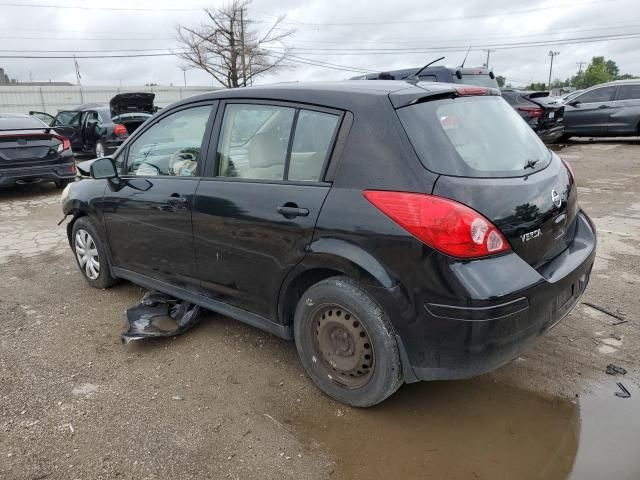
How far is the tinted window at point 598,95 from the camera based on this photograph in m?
12.8

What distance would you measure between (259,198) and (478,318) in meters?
1.36

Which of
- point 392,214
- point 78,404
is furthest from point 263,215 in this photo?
point 78,404

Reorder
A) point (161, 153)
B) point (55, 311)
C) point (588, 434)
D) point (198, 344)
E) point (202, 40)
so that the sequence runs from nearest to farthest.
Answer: point (588, 434) < point (198, 344) < point (161, 153) < point (55, 311) < point (202, 40)

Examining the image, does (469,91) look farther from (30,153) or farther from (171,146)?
(30,153)

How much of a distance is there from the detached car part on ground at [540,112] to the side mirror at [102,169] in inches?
401

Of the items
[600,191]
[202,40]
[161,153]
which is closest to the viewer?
[161,153]

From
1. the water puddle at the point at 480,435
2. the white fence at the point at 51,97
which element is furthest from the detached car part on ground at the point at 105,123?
the white fence at the point at 51,97

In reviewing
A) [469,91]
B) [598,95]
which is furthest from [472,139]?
[598,95]

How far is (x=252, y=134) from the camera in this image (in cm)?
304

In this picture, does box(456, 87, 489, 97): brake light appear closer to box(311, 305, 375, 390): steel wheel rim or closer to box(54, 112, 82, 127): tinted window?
box(311, 305, 375, 390): steel wheel rim

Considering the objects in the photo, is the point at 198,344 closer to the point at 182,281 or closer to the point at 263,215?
the point at 182,281

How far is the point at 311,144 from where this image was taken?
271 centimetres

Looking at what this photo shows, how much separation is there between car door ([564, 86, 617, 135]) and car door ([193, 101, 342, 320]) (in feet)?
41.9

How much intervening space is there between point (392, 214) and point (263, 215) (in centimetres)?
81
